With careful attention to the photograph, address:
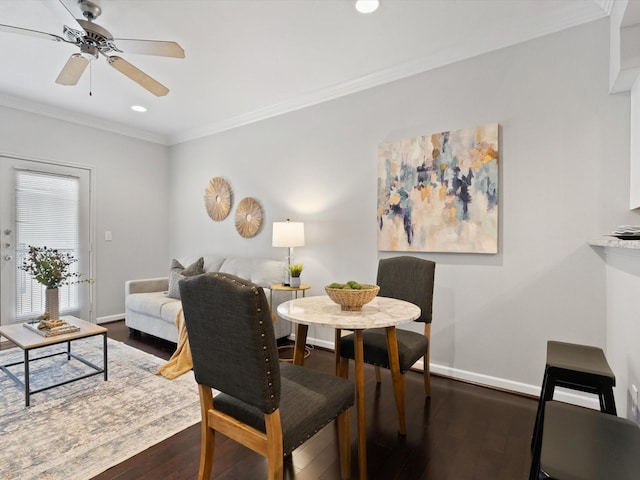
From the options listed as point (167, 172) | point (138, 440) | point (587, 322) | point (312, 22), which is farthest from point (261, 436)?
point (167, 172)

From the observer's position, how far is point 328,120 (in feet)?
11.5

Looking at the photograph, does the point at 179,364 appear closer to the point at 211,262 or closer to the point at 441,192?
the point at 211,262

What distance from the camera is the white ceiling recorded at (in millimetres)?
2234

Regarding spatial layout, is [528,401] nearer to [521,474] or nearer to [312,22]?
[521,474]

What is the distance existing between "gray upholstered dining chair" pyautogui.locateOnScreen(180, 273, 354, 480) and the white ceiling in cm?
199

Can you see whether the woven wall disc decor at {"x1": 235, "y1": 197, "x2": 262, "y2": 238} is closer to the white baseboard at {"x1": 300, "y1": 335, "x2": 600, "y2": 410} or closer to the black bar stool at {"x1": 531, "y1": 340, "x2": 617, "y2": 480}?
the white baseboard at {"x1": 300, "y1": 335, "x2": 600, "y2": 410}

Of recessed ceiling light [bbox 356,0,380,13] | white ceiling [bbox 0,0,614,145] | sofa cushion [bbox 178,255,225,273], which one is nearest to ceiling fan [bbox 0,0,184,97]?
white ceiling [bbox 0,0,614,145]

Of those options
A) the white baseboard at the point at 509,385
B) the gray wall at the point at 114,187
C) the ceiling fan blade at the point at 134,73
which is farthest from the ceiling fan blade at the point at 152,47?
the white baseboard at the point at 509,385

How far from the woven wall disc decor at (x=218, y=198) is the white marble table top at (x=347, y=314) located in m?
2.77

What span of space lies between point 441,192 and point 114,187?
4241mm

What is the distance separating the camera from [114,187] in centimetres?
464

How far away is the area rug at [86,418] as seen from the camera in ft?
5.64

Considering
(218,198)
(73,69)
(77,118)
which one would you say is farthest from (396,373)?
(77,118)

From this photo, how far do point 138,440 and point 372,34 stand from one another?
305 cm
